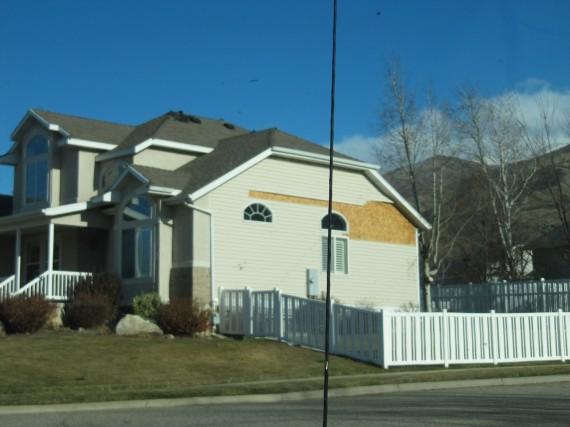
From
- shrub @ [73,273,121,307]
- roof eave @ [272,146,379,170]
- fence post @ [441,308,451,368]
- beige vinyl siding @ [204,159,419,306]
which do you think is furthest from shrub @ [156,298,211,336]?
fence post @ [441,308,451,368]

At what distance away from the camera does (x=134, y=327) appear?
2122 centimetres

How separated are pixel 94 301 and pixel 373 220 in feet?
33.8

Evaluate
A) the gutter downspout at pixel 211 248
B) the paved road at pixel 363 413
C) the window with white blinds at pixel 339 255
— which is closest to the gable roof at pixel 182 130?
the gutter downspout at pixel 211 248

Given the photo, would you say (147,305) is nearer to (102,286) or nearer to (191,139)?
(102,286)

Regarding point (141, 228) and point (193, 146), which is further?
point (193, 146)

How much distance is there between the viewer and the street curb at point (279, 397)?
12228 mm

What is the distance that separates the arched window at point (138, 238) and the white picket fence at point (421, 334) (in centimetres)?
491

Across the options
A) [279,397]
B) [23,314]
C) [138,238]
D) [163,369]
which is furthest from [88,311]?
[279,397]

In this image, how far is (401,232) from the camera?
95.5ft

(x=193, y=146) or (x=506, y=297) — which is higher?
(x=193, y=146)

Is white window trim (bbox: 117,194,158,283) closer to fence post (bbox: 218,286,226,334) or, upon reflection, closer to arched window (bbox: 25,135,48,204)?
fence post (bbox: 218,286,226,334)

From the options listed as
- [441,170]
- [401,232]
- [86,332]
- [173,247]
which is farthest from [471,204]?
[86,332]

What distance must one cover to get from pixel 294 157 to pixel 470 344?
10.1 m

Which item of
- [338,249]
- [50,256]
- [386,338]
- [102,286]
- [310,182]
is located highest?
[310,182]
